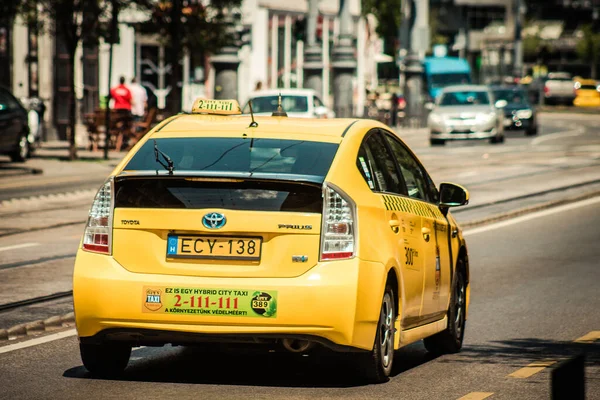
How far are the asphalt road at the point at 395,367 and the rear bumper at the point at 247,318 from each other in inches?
12.4

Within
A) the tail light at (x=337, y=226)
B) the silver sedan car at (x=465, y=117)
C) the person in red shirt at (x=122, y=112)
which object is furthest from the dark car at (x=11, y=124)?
the tail light at (x=337, y=226)

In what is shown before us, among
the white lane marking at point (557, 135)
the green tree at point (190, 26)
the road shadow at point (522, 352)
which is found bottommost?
the white lane marking at point (557, 135)

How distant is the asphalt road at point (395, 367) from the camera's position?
25.9ft

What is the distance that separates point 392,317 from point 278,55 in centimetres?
5701

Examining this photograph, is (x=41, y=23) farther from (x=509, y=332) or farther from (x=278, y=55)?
(x=278, y=55)

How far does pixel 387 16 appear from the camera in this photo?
98500 millimetres

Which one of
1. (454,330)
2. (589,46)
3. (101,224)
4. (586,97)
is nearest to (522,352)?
(454,330)

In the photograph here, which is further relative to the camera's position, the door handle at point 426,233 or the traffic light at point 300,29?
the traffic light at point 300,29

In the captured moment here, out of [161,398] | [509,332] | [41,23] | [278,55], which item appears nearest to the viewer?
[161,398]

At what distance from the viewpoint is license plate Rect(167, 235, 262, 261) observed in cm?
766

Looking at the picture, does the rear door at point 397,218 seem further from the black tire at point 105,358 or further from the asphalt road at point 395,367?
the black tire at point 105,358

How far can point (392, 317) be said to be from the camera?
8.23 meters

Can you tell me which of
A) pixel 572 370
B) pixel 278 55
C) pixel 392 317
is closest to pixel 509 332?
pixel 392 317

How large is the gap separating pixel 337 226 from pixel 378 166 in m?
0.99
